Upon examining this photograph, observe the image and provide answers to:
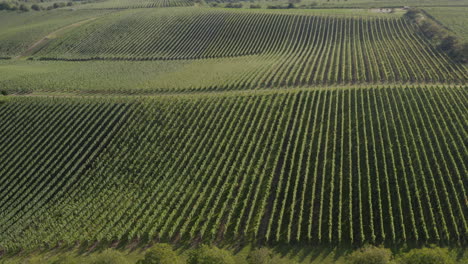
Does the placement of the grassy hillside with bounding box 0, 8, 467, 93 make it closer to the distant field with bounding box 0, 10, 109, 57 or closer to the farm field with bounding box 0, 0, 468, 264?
the farm field with bounding box 0, 0, 468, 264

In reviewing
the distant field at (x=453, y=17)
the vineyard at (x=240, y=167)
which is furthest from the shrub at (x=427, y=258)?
the distant field at (x=453, y=17)

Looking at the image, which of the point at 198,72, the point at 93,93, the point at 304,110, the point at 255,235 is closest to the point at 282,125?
the point at 304,110

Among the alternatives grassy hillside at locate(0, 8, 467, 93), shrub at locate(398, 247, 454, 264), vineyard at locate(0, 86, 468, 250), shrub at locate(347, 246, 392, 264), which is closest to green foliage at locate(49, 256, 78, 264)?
vineyard at locate(0, 86, 468, 250)

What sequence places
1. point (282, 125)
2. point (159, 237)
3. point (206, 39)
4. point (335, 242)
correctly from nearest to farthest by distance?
1. point (335, 242)
2. point (159, 237)
3. point (282, 125)
4. point (206, 39)

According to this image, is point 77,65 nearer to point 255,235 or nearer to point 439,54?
point 255,235

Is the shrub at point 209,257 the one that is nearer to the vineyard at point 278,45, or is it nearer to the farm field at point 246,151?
the farm field at point 246,151
